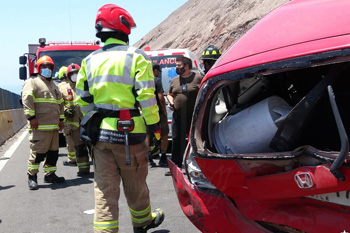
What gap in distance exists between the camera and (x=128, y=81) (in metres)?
4.29

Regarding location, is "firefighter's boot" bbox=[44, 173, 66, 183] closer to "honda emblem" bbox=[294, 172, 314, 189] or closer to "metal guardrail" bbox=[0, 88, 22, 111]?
"honda emblem" bbox=[294, 172, 314, 189]

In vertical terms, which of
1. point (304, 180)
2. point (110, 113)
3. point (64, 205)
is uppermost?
point (110, 113)

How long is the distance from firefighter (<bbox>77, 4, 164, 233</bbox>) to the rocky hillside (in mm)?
25987

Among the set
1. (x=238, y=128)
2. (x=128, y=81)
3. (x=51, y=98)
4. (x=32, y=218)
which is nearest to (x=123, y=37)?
(x=128, y=81)

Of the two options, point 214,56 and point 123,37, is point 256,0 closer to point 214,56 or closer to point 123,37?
point 214,56

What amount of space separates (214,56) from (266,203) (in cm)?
425

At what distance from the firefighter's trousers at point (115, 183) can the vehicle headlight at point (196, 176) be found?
909 mm

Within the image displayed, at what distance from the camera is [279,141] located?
3.02 m

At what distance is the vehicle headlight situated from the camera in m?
3.33

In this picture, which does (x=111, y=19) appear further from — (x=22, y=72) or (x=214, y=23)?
(x=214, y=23)

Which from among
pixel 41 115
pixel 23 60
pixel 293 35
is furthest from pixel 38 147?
pixel 23 60

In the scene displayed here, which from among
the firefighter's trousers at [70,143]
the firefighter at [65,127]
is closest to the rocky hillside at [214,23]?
the firefighter at [65,127]

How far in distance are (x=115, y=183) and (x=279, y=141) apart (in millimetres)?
1745

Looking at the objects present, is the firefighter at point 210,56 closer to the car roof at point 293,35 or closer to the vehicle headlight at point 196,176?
→ the vehicle headlight at point 196,176
